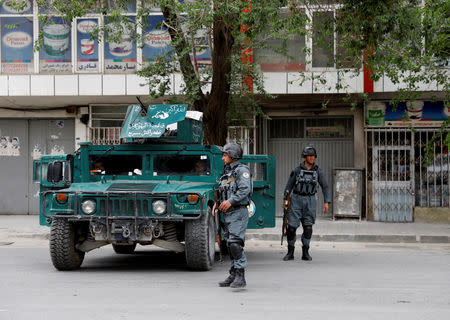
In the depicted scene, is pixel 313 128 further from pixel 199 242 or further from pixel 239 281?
pixel 239 281

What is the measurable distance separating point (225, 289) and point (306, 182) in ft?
10.4

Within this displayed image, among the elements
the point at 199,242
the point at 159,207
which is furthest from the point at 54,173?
the point at 199,242

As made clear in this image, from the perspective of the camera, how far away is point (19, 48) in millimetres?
17391

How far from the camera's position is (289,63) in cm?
1706

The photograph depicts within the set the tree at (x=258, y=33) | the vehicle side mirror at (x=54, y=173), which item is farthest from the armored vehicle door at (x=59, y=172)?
the tree at (x=258, y=33)

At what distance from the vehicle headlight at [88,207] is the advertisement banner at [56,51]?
33.2 ft

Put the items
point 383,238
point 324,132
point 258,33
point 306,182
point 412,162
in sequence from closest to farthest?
point 306,182, point 258,33, point 383,238, point 412,162, point 324,132

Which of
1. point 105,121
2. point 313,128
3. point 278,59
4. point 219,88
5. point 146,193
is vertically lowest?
point 146,193

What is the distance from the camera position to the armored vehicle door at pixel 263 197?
9883 mm

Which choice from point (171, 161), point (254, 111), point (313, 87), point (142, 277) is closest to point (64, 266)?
point (142, 277)

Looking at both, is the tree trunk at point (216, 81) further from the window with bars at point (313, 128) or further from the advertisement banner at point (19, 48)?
the advertisement banner at point (19, 48)

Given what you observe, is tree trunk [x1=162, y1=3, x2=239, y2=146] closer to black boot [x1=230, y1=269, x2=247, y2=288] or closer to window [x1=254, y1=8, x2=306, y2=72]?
window [x1=254, y1=8, x2=306, y2=72]

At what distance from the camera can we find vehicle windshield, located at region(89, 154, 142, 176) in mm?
9320

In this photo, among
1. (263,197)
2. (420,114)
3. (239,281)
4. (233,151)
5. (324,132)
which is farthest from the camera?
(324,132)
